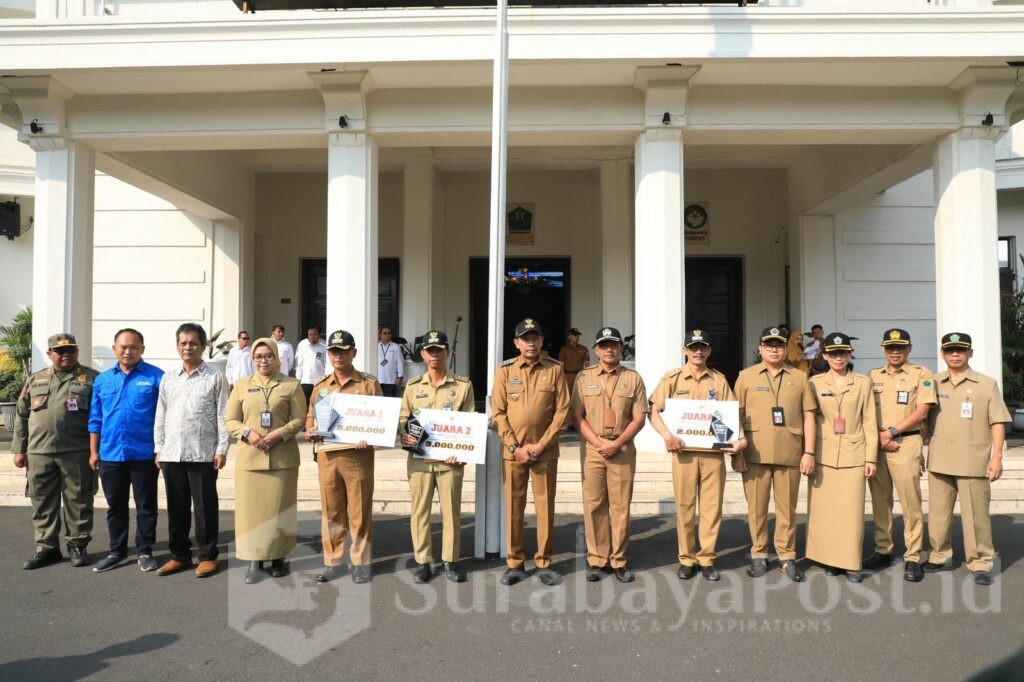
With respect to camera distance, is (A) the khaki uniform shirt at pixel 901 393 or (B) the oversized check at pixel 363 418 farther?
(A) the khaki uniform shirt at pixel 901 393

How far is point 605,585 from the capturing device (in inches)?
184

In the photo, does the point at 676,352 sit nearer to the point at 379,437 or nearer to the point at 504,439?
the point at 504,439

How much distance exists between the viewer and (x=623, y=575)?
15.5ft

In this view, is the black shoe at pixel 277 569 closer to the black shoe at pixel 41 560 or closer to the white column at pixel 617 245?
the black shoe at pixel 41 560

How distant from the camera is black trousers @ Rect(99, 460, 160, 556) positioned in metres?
5.02

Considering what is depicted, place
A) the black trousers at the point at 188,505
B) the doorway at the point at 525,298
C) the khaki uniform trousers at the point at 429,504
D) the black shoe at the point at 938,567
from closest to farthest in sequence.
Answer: the khaki uniform trousers at the point at 429,504 → the black trousers at the point at 188,505 → the black shoe at the point at 938,567 → the doorway at the point at 525,298

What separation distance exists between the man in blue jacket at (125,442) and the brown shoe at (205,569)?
1.33 ft

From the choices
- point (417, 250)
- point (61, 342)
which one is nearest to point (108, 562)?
point (61, 342)

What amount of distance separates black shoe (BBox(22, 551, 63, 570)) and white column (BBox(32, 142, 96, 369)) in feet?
11.0

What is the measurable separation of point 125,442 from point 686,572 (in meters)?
4.11

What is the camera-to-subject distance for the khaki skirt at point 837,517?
15.6 ft

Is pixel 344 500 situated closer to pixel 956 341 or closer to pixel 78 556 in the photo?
pixel 78 556

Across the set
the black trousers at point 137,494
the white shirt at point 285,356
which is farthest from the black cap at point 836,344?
the white shirt at point 285,356

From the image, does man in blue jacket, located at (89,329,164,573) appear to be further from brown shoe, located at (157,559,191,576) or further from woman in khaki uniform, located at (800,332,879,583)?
woman in khaki uniform, located at (800,332,879,583)
